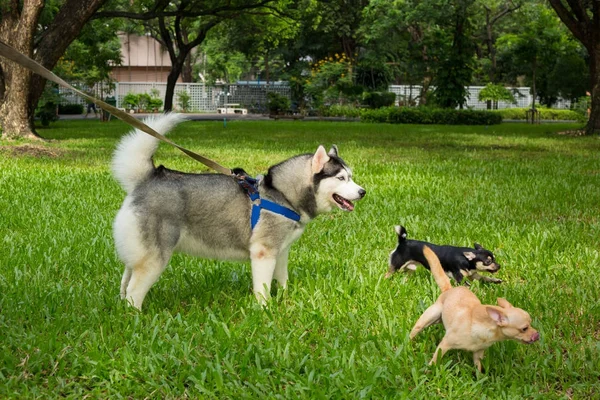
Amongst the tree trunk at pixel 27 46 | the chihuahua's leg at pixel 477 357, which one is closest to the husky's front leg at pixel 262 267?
the chihuahua's leg at pixel 477 357

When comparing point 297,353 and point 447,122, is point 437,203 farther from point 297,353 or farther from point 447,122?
point 447,122

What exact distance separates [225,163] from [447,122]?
72.2ft

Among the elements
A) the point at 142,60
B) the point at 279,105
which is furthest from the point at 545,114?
the point at 142,60

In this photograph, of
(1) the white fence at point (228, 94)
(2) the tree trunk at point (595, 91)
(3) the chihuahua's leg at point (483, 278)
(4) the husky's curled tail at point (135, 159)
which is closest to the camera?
(4) the husky's curled tail at point (135, 159)

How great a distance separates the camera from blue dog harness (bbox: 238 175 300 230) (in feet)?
14.4

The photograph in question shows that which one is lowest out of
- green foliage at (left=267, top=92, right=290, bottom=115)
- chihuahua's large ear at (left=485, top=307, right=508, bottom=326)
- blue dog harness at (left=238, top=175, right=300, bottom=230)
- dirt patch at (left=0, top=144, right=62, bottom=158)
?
chihuahua's large ear at (left=485, top=307, right=508, bottom=326)

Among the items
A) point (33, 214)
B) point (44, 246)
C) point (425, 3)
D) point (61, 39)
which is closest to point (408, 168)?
point (33, 214)

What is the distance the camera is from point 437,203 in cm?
827

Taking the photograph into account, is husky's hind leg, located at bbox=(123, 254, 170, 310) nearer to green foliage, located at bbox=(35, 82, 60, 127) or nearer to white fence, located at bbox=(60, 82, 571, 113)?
green foliage, located at bbox=(35, 82, 60, 127)

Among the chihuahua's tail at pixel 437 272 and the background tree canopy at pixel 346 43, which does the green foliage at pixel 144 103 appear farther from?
the chihuahua's tail at pixel 437 272

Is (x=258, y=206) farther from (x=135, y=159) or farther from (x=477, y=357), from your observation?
(x=477, y=357)

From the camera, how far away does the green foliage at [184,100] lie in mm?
50122

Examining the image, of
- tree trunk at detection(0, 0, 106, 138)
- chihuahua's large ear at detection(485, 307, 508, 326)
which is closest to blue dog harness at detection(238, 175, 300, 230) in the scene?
chihuahua's large ear at detection(485, 307, 508, 326)

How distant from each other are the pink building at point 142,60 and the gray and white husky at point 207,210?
6746 centimetres
